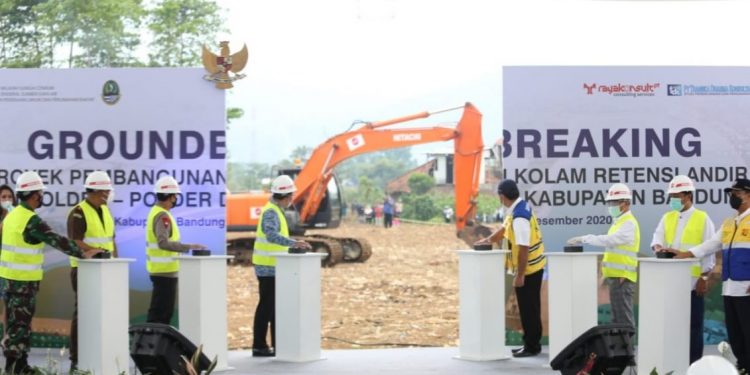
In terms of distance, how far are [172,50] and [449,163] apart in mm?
44702

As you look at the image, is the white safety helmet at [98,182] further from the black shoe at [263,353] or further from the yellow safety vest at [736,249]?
the yellow safety vest at [736,249]

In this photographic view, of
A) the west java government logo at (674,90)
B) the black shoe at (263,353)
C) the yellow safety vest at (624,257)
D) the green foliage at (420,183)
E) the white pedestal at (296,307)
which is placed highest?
the green foliage at (420,183)

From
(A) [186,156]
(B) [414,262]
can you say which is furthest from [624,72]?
(B) [414,262]

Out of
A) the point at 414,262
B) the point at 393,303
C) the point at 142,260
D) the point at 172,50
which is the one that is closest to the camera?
the point at 142,260

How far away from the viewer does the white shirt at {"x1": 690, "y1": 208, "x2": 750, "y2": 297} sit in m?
9.30

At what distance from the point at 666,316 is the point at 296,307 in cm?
332

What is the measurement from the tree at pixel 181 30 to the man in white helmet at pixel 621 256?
39.8 ft

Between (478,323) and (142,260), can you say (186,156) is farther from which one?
(478,323)

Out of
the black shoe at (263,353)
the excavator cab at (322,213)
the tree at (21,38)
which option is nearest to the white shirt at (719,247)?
the black shoe at (263,353)

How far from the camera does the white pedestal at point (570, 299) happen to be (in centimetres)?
1041

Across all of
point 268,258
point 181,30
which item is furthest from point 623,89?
point 181,30

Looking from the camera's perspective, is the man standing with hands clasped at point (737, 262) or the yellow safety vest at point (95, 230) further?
the yellow safety vest at point (95, 230)

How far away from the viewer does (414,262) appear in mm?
37312

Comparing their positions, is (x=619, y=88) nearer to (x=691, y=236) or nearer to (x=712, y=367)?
(x=691, y=236)
